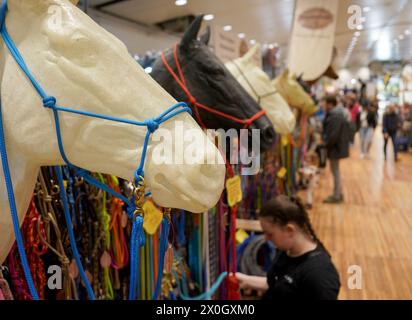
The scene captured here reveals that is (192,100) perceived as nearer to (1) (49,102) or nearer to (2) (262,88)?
(1) (49,102)

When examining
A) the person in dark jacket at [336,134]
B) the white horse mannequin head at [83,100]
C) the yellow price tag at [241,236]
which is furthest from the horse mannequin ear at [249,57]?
the person in dark jacket at [336,134]

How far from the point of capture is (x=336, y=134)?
4.50m

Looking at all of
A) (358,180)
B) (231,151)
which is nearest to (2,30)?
(231,151)

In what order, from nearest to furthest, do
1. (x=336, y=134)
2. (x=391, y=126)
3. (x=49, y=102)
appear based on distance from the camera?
(x=49, y=102) → (x=391, y=126) → (x=336, y=134)

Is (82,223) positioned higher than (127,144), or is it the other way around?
(127,144)

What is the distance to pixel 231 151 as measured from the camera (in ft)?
5.39

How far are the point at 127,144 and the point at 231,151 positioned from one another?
0.97m

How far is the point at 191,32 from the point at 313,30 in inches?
19.5

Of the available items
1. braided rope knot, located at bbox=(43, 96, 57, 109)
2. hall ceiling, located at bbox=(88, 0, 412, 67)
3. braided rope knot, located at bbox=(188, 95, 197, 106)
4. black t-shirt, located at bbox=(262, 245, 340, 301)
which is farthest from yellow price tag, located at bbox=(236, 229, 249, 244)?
braided rope knot, located at bbox=(43, 96, 57, 109)

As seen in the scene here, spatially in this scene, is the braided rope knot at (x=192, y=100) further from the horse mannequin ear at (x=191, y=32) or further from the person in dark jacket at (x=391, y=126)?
the person in dark jacket at (x=391, y=126)

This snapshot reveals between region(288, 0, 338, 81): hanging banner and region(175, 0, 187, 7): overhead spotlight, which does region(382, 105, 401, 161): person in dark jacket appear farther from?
region(175, 0, 187, 7): overhead spotlight

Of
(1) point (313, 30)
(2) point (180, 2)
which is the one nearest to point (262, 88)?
(1) point (313, 30)

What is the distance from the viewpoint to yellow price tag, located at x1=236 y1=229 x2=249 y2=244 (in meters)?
2.50
